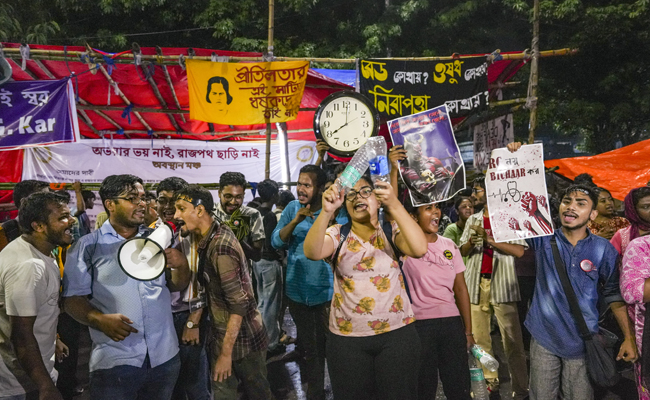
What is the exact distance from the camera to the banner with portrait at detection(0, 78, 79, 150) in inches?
251

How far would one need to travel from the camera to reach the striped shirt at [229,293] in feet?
9.48

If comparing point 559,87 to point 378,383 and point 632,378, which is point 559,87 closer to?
point 632,378

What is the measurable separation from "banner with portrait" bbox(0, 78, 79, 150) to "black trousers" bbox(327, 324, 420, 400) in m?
5.76

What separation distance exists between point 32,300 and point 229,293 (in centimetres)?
105

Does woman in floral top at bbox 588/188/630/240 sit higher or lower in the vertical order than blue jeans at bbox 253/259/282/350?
higher

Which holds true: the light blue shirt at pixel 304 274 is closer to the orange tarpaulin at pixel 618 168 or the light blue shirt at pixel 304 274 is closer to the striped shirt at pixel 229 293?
the striped shirt at pixel 229 293

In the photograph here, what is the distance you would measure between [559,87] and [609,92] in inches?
56.4

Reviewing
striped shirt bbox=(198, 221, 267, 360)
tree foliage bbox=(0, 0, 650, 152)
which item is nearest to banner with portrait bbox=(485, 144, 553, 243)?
striped shirt bbox=(198, 221, 267, 360)

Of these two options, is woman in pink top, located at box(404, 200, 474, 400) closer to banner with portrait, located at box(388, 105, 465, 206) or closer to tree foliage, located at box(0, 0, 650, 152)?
banner with portrait, located at box(388, 105, 465, 206)

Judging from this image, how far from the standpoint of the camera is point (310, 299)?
3.88 m

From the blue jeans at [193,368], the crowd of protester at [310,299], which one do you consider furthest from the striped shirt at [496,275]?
the blue jeans at [193,368]

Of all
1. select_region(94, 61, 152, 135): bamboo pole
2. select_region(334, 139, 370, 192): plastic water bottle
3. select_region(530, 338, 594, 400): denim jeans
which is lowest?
select_region(530, 338, 594, 400): denim jeans

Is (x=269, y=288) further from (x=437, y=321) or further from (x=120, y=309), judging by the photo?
(x=120, y=309)

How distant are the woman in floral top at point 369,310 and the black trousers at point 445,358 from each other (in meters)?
0.60
